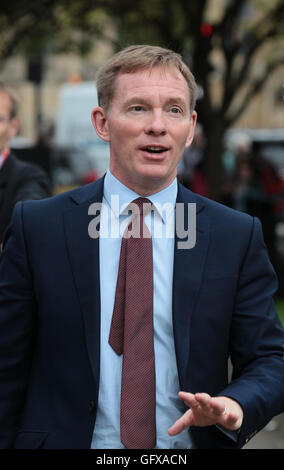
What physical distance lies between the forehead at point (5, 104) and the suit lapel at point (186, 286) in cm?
254

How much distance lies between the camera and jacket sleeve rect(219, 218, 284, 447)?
249 cm

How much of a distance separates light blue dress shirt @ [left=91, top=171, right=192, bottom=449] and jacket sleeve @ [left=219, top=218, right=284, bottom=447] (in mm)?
196

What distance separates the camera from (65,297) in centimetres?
250

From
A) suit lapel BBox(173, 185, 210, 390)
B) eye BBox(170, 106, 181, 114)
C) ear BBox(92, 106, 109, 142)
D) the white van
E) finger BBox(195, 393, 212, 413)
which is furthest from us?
the white van

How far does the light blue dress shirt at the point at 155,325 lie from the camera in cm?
248

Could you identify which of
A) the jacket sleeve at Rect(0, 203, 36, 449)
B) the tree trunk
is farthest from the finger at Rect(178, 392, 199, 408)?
the tree trunk

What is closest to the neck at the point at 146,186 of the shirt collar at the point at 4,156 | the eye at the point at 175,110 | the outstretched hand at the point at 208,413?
the eye at the point at 175,110

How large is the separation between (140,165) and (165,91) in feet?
0.81

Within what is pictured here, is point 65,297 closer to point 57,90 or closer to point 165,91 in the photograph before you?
point 165,91

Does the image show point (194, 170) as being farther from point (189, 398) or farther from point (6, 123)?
point (189, 398)

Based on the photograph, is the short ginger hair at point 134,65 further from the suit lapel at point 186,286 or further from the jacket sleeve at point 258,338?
the jacket sleeve at point 258,338

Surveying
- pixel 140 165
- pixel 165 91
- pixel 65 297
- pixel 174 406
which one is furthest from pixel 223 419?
pixel 165 91

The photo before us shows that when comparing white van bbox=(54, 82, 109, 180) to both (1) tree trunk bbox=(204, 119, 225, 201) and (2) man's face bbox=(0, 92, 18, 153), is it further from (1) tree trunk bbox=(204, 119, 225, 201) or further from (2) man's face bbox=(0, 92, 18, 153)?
(2) man's face bbox=(0, 92, 18, 153)
